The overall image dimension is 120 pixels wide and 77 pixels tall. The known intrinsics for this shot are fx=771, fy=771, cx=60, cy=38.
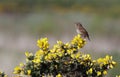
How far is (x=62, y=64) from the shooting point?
7.77 m

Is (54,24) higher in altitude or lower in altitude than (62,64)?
higher

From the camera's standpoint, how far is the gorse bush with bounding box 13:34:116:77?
7711 millimetres

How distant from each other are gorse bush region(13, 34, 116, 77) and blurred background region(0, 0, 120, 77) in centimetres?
358

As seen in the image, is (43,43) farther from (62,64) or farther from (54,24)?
(54,24)

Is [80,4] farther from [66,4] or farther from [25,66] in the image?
[25,66]

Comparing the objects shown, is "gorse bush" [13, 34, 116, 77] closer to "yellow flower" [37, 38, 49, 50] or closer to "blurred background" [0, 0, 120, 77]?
"yellow flower" [37, 38, 49, 50]

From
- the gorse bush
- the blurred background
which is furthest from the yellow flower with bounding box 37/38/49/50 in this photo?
the blurred background

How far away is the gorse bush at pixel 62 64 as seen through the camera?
7711mm

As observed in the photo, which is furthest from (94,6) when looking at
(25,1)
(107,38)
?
(107,38)

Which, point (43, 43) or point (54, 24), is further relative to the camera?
point (54, 24)

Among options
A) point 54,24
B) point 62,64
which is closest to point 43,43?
point 62,64

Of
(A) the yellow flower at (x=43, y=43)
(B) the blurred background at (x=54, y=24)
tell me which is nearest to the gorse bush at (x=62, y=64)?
(A) the yellow flower at (x=43, y=43)

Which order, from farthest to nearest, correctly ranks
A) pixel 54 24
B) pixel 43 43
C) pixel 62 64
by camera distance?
pixel 54 24 < pixel 62 64 < pixel 43 43

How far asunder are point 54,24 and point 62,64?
10.6 meters
